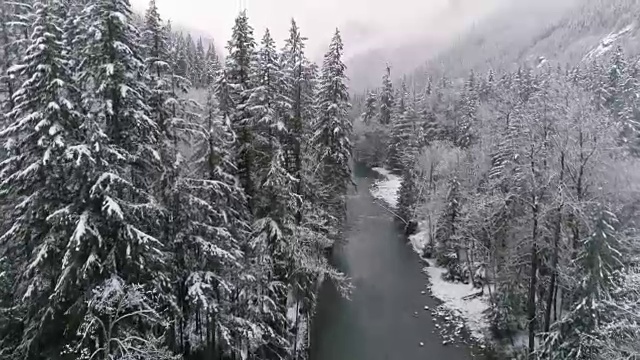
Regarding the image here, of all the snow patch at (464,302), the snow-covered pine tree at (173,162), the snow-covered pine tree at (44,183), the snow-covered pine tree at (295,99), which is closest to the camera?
the snow-covered pine tree at (44,183)

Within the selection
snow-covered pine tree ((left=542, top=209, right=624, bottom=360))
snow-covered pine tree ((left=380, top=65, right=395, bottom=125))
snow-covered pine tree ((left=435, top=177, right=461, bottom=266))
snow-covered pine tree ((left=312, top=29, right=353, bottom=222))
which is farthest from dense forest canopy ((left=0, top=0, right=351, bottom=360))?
snow-covered pine tree ((left=380, top=65, right=395, bottom=125))

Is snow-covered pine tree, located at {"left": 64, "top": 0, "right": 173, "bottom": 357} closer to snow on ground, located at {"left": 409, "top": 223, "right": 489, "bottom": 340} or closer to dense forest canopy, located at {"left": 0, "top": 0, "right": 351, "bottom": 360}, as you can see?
dense forest canopy, located at {"left": 0, "top": 0, "right": 351, "bottom": 360}

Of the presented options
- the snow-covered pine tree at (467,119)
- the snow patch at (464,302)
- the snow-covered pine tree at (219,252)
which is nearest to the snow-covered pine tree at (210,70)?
the snow-covered pine tree at (219,252)

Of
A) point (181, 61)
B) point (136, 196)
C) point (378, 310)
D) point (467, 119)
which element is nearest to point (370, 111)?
point (467, 119)

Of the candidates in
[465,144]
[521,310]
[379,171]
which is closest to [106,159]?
[521,310]

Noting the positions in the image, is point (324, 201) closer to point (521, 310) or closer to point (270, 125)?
point (270, 125)

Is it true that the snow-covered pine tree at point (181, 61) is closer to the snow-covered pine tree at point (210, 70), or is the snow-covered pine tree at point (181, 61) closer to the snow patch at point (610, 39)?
the snow-covered pine tree at point (210, 70)

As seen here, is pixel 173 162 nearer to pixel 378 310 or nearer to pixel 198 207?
pixel 198 207
